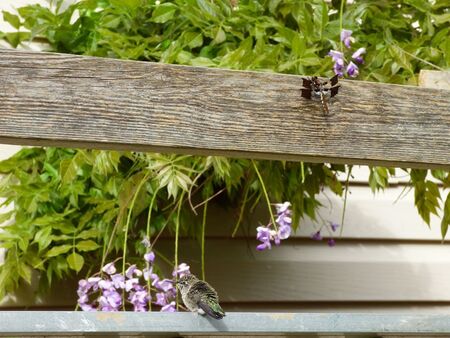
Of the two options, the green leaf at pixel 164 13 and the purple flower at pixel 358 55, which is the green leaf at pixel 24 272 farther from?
the purple flower at pixel 358 55

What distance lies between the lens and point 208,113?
1.63 meters

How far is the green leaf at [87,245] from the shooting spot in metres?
2.90

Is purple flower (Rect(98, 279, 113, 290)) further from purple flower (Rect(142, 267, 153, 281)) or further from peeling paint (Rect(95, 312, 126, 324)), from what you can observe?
peeling paint (Rect(95, 312, 126, 324))

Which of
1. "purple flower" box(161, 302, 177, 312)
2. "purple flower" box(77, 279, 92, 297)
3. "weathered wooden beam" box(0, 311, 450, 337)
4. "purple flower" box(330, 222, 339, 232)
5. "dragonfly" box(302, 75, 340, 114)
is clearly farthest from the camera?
"purple flower" box(330, 222, 339, 232)

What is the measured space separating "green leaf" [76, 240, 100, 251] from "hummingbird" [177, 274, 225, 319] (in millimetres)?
1001

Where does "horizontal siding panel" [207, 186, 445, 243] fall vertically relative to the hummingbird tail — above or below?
below

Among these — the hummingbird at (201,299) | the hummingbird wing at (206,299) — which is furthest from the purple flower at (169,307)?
the hummingbird wing at (206,299)

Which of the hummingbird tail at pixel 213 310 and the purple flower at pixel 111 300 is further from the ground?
the hummingbird tail at pixel 213 310

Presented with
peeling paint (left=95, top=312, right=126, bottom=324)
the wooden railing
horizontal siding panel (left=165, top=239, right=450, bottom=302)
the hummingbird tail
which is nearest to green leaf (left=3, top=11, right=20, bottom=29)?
horizontal siding panel (left=165, top=239, right=450, bottom=302)

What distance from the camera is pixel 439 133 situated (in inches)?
69.7

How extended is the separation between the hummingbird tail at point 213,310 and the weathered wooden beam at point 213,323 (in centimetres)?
1

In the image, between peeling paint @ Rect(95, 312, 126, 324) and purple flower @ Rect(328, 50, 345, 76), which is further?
purple flower @ Rect(328, 50, 345, 76)

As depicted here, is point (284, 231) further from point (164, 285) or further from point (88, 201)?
point (88, 201)

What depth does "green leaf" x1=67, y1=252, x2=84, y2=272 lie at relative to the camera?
9.44ft
